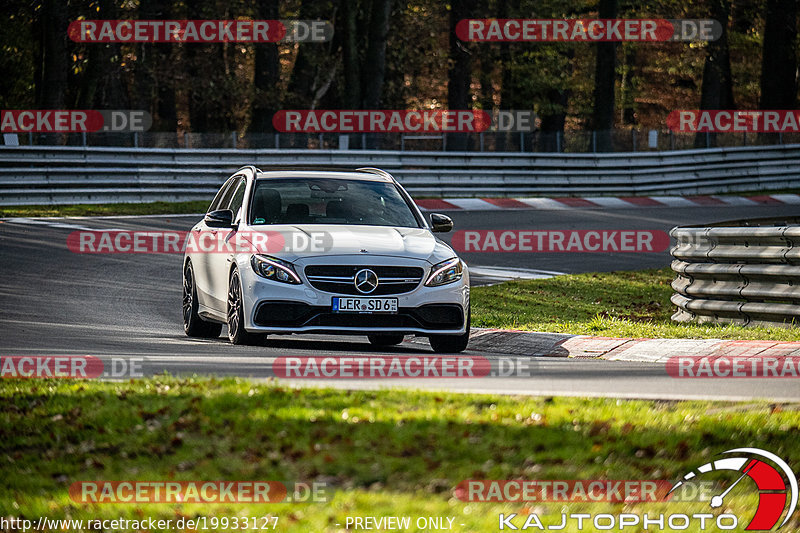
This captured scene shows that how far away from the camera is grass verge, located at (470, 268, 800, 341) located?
1315 centimetres

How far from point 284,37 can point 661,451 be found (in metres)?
36.8

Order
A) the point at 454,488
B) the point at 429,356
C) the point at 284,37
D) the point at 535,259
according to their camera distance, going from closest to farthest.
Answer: the point at 454,488 → the point at 429,356 → the point at 535,259 → the point at 284,37

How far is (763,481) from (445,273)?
19.3 ft

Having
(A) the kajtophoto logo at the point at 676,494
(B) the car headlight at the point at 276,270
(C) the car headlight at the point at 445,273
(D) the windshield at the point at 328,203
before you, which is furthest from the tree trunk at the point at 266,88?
(A) the kajtophoto logo at the point at 676,494

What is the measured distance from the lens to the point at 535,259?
74.9ft

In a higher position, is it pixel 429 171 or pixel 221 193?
pixel 221 193

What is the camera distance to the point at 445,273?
11.9m

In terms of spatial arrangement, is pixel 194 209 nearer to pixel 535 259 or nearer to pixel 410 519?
pixel 535 259

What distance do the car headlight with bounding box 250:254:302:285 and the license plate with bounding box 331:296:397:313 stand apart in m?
0.41

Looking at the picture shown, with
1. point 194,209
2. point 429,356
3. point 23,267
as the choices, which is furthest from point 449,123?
point 429,356

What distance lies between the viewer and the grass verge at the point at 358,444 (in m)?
5.93

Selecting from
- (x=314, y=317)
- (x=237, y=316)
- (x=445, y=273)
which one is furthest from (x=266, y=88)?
(x=314, y=317)

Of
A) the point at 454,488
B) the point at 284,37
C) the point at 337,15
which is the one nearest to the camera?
the point at 454,488

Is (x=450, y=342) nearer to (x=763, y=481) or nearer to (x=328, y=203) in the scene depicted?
(x=328, y=203)
